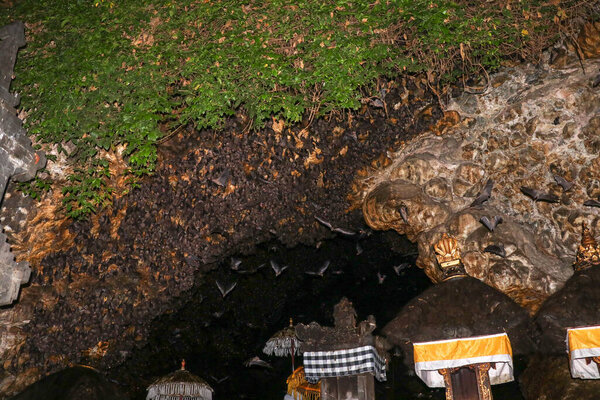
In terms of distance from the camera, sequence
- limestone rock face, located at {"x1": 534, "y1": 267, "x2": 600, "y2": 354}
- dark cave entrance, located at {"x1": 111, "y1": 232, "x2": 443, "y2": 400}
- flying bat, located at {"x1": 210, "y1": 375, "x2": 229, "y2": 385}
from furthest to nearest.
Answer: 1. flying bat, located at {"x1": 210, "y1": 375, "x2": 229, "y2": 385}
2. dark cave entrance, located at {"x1": 111, "y1": 232, "x2": 443, "y2": 400}
3. limestone rock face, located at {"x1": 534, "y1": 267, "x2": 600, "y2": 354}

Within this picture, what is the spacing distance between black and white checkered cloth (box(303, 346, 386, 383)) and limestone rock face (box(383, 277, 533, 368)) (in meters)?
0.87

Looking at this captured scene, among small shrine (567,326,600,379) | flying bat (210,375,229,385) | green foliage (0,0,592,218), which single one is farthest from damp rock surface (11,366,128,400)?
small shrine (567,326,600,379)

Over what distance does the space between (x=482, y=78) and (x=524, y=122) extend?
50.4 inches

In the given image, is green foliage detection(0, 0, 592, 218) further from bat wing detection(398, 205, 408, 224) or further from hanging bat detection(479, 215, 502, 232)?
hanging bat detection(479, 215, 502, 232)

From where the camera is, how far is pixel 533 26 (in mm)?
9055

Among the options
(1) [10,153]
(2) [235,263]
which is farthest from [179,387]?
(1) [10,153]

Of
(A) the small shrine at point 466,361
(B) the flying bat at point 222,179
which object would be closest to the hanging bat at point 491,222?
(A) the small shrine at point 466,361

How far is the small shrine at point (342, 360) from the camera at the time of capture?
7508 mm

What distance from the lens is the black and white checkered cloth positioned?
24.5 ft

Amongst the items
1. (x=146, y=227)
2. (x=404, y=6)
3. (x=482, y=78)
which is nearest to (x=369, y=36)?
(x=404, y=6)

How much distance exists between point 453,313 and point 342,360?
1969mm

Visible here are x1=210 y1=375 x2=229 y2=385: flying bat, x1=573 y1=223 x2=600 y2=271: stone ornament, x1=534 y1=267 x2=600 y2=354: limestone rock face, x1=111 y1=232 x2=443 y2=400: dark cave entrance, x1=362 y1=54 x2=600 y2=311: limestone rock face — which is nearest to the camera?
x1=534 y1=267 x2=600 y2=354: limestone rock face

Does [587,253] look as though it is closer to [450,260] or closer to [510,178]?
[510,178]

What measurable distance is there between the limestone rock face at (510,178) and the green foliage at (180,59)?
2473 mm
